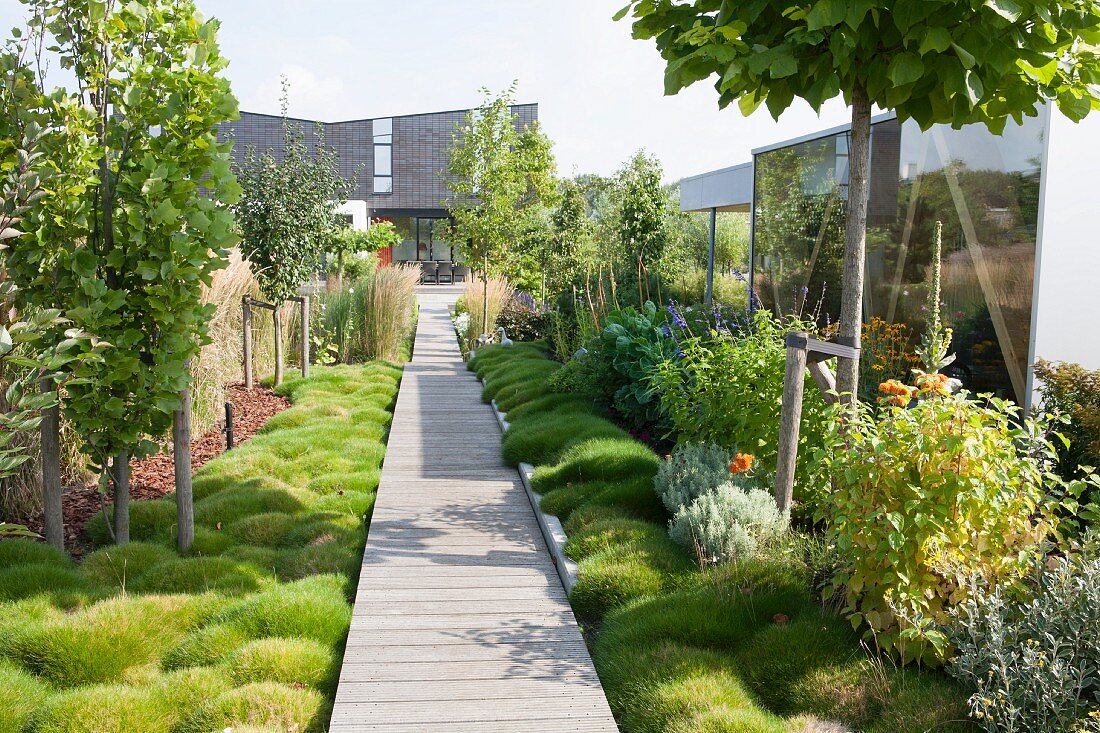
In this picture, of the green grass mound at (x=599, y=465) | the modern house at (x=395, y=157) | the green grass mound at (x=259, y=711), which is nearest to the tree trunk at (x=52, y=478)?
the green grass mound at (x=259, y=711)

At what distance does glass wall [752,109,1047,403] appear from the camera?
622 cm

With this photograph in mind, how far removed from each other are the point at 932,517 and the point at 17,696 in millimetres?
3464

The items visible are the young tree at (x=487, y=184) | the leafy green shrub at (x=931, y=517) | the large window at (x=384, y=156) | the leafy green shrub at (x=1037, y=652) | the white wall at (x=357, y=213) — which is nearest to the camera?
the leafy green shrub at (x=1037, y=652)

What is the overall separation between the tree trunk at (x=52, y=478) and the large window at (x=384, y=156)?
33506mm

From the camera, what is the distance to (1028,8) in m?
3.34

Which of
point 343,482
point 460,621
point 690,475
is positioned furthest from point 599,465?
point 460,621

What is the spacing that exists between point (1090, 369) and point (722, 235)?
16132 millimetres

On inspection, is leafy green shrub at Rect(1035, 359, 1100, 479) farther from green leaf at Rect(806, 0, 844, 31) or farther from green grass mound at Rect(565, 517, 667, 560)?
green leaf at Rect(806, 0, 844, 31)

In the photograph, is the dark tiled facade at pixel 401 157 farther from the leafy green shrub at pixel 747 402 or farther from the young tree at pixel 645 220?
the leafy green shrub at pixel 747 402

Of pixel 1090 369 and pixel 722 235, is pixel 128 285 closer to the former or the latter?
pixel 1090 369

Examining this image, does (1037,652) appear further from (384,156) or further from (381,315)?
(384,156)

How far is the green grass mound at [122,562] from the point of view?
445 cm

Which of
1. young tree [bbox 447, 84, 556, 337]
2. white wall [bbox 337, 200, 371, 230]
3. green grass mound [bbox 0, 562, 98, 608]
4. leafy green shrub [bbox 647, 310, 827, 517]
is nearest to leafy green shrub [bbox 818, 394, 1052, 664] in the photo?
leafy green shrub [bbox 647, 310, 827, 517]

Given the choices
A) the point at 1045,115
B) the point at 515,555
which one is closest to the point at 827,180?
the point at 1045,115
